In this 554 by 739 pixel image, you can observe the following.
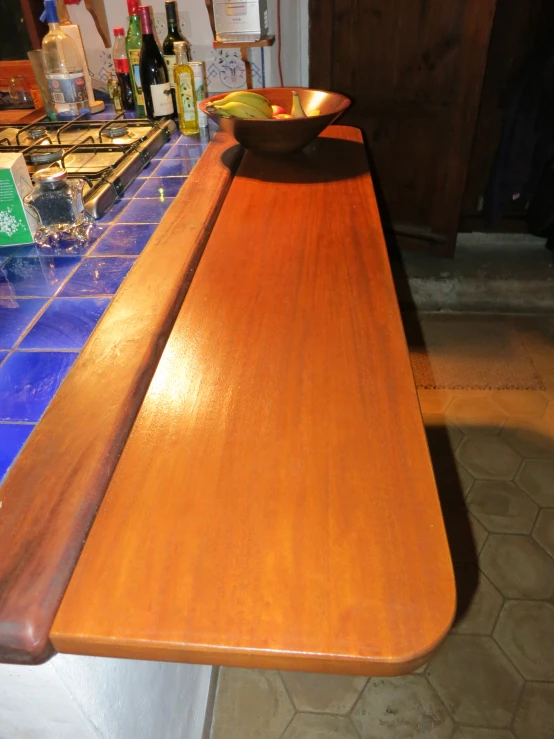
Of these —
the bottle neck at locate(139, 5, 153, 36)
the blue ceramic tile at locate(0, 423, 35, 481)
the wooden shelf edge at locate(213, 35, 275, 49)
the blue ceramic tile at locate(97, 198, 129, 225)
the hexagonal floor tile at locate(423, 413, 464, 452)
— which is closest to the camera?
the blue ceramic tile at locate(0, 423, 35, 481)

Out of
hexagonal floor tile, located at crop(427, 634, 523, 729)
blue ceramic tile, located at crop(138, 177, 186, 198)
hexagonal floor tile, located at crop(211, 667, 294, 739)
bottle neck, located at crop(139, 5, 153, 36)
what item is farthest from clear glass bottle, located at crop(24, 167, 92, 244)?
hexagonal floor tile, located at crop(427, 634, 523, 729)

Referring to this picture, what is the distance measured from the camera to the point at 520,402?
193 centimetres

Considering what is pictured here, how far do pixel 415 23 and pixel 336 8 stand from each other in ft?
0.99

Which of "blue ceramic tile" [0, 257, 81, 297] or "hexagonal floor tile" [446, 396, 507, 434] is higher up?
"blue ceramic tile" [0, 257, 81, 297]

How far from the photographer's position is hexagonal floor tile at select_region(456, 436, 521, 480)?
5.45 feet

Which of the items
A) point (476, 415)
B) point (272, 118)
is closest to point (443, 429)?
point (476, 415)

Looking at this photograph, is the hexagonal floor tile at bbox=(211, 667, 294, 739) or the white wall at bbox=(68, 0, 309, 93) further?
the white wall at bbox=(68, 0, 309, 93)

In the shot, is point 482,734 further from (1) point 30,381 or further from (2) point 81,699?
(1) point 30,381

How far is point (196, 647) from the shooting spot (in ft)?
1.27

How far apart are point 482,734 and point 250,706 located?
0.47 meters

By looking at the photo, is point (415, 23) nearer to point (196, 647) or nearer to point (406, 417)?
point (406, 417)

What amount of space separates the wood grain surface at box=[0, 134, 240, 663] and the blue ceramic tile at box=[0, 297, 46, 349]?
3.9 inches


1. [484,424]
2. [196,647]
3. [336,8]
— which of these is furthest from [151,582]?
[336,8]

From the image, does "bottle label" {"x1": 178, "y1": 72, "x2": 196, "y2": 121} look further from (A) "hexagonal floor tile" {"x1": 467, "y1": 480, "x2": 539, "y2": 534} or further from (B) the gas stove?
(A) "hexagonal floor tile" {"x1": 467, "y1": 480, "x2": 539, "y2": 534}
